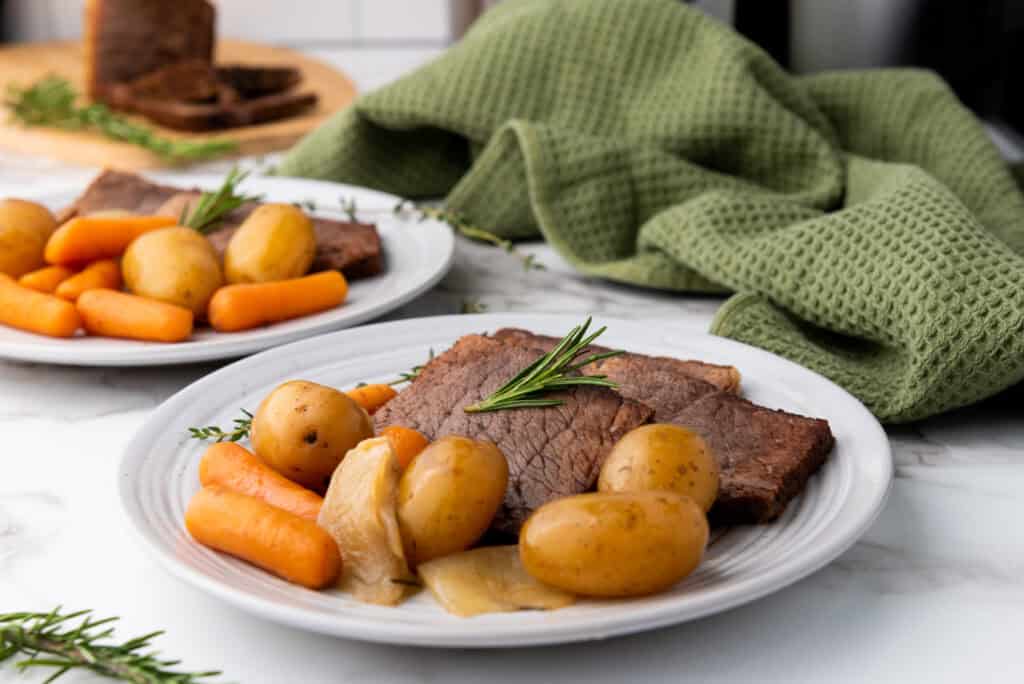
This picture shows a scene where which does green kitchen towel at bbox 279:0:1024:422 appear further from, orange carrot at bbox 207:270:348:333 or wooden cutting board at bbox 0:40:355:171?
wooden cutting board at bbox 0:40:355:171

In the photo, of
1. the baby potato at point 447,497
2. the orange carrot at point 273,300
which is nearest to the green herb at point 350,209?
the orange carrot at point 273,300

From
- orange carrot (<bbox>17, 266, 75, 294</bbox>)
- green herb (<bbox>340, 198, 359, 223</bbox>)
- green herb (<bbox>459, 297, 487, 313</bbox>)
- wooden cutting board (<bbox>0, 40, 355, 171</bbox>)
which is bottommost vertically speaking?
wooden cutting board (<bbox>0, 40, 355, 171</bbox>)

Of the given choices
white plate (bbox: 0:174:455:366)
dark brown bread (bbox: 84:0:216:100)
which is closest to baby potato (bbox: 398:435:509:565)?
white plate (bbox: 0:174:455:366)

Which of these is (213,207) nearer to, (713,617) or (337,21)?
(713,617)

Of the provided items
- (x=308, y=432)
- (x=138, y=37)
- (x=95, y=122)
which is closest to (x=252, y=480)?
(x=308, y=432)

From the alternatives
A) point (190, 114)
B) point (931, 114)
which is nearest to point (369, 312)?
point (931, 114)
